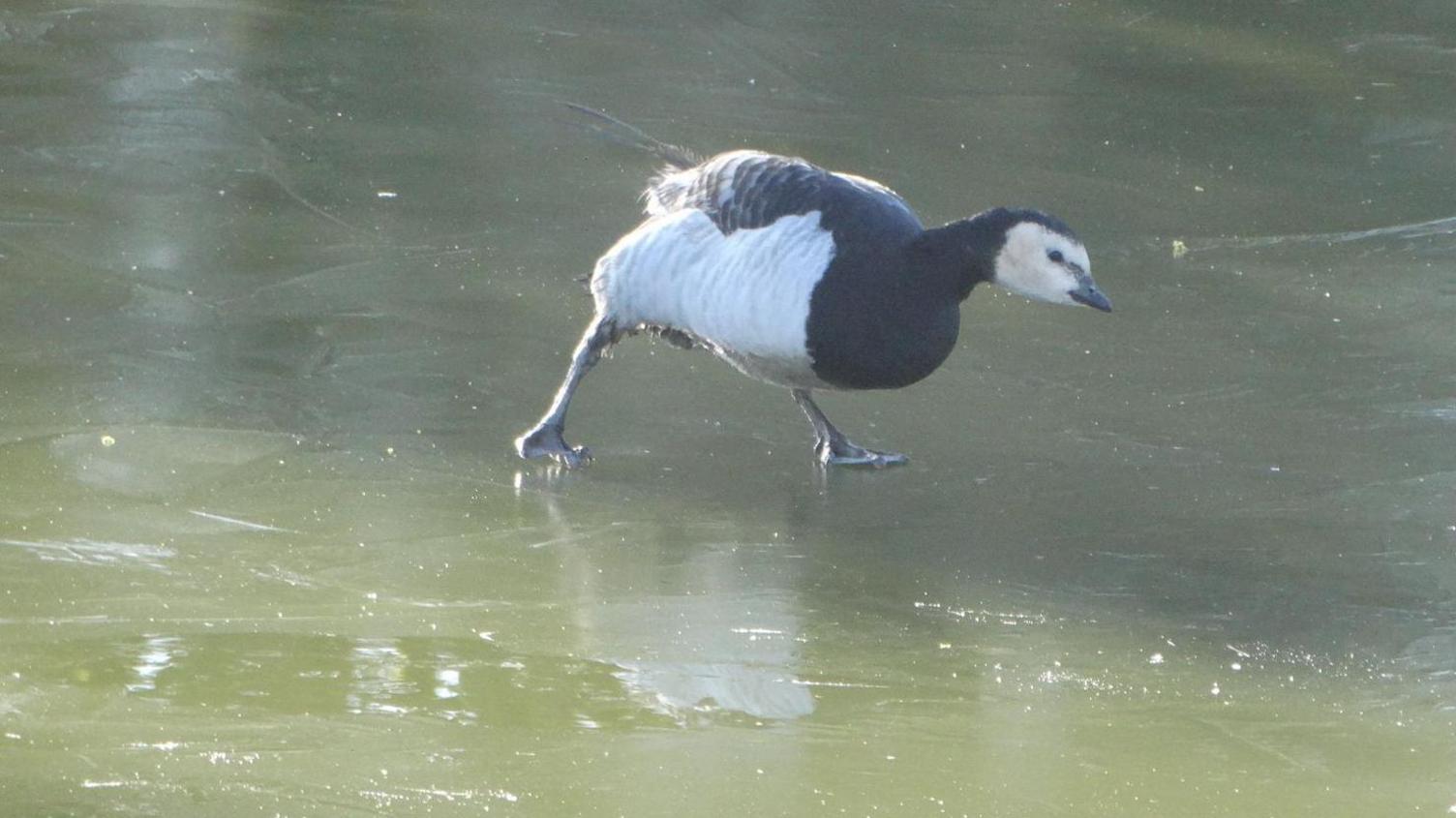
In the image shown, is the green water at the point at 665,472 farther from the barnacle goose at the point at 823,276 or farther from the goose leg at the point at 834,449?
the barnacle goose at the point at 823,276

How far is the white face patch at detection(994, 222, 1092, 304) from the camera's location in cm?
557

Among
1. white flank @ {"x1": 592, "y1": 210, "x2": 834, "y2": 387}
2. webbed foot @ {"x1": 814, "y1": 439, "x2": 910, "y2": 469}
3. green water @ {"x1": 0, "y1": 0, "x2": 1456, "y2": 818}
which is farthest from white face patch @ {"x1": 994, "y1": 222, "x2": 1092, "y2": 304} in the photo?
webbed foot @ {"x1": 814, "y1": 439, "x2": 910, "y2": 469}

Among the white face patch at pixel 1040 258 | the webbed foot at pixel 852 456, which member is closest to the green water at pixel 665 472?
the webbed foot at pixel 852 456

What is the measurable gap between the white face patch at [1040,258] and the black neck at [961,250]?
3cm

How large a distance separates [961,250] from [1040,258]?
213mm

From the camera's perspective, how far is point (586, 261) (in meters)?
7.86

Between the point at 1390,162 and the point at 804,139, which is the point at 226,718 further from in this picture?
the point at 1390,162

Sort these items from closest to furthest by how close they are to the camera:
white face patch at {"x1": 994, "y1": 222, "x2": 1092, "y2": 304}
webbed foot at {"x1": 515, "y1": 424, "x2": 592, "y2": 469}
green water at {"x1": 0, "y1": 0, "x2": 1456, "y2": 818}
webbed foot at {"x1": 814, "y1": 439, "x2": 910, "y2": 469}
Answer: green water at {"x1": 0, "y1": 0, "x2": 1456, "y2": 818}
white face patch at {"x1": 994, "y1": 222, "x2": 1092, "y2": 304}
webbed foot at {"x1": 515, "y1": 424, "x2": 592, "y2": 469}
webbed foot at {"x1": 814, "y1": 439, "x2": 910, "y2": 469}

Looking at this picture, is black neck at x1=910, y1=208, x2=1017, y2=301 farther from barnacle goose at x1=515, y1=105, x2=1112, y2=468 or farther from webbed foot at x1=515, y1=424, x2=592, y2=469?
webbed foot at x1=515, y1=424, x2=592, y2=469

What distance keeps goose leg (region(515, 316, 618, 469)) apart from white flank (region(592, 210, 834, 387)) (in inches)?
3.2

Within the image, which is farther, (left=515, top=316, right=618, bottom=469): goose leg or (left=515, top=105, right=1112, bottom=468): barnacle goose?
(left=515, top=316, right=618, bottom=469): goose leg

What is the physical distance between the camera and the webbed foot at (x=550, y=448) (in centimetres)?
584

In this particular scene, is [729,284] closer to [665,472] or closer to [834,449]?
[665,472]

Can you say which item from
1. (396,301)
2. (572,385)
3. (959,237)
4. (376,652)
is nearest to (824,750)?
(376,652)
